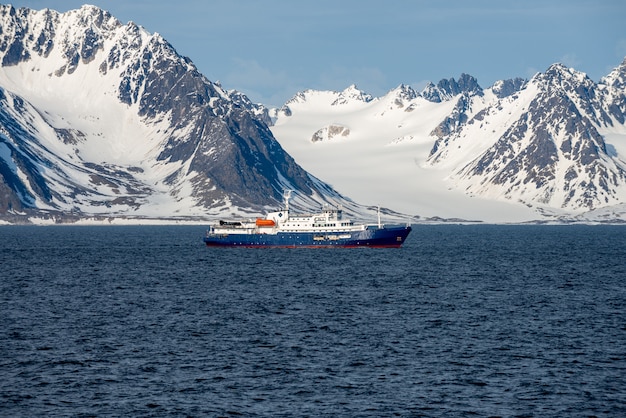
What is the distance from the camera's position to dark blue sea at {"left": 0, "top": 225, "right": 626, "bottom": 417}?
76062 mm

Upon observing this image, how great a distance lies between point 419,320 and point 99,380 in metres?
43.6

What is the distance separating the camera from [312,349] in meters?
96.2

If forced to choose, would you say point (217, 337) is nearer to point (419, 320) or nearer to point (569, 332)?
point (419, 320)

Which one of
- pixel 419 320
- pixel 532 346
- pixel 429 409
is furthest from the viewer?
pixel 419 320

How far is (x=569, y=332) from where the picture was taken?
350 ft

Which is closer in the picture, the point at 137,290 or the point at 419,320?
the point at 419,320

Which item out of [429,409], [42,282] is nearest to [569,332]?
[429,409]

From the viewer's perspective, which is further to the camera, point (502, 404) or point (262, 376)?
point (262, 376)

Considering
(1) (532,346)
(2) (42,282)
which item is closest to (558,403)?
(1) (532,346)

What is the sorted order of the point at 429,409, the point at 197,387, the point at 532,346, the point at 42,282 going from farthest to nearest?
the point at 42,282, the point at 532,346, the point at 197,387, the point at 429,409

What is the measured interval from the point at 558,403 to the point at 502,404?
4106 millimetres

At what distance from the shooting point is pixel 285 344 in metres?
98.9

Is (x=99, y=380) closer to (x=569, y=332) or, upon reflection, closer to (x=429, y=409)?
(x=429, y=409)

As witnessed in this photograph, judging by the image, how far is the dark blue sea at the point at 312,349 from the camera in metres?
76.1
